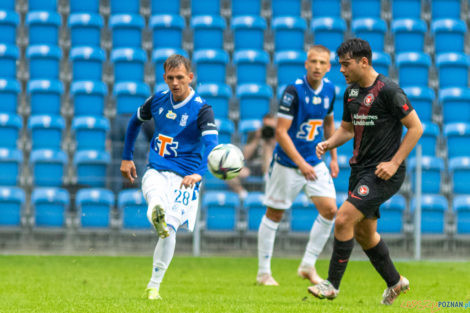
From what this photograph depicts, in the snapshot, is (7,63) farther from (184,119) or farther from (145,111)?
(184,119)

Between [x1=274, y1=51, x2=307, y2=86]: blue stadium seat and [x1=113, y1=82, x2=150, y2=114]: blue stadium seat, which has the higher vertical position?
[x1=274, y1=51, x2=307, y2=86]: blue stadium seat

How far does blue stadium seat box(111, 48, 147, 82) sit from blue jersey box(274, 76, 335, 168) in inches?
262

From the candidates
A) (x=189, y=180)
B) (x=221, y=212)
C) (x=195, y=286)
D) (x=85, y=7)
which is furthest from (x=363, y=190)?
(x=85, y=7)

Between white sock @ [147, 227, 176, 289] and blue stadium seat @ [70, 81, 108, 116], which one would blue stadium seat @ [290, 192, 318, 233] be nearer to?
blue stadium seat @ [70, 81, 108, 116]

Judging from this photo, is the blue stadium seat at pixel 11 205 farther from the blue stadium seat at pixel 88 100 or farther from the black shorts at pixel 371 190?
the black shorts at pixel 371 190

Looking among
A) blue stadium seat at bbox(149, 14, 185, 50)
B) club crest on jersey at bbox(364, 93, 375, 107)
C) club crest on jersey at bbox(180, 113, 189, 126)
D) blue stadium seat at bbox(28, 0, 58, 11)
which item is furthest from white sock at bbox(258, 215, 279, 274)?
blue stadium seat at bbox(28, 0, 58, 11)

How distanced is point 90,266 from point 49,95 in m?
4.47

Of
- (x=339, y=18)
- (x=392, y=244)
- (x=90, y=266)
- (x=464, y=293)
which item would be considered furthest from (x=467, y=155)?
(x=90, y=266)

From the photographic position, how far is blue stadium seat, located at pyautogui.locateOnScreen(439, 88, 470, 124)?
13453 millimetres

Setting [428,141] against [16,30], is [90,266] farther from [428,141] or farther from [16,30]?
[16,30]

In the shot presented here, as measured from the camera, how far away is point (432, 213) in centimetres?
1159

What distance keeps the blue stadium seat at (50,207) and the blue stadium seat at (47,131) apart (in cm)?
117

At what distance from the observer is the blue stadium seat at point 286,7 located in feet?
51.5

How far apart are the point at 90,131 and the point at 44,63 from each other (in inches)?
99.2
